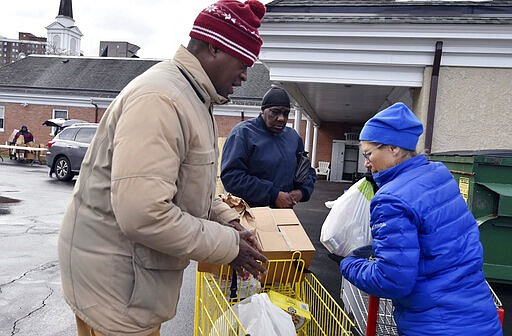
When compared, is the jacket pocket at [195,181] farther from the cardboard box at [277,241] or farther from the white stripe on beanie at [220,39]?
the cardboard box at [277,241]

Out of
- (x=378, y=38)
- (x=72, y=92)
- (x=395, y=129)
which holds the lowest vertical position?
(x=395, y=129)

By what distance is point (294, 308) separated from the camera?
232 cm

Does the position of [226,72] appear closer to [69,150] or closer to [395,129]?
[395,129]

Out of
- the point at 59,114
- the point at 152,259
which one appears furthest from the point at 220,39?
the point at 59,114

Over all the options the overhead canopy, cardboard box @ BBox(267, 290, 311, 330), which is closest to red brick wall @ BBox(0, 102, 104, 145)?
the overhead canopy

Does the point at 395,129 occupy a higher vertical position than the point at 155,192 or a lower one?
higher

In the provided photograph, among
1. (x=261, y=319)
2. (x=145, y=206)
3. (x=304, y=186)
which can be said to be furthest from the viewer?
(x=304, y=186)

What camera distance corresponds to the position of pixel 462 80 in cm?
639

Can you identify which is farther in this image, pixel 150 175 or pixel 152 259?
pixel 152 259

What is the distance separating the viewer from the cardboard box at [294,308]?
229cm

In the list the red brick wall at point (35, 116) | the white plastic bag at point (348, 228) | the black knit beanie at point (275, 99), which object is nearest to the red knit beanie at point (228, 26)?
the white plastic bag at point (348, 228)

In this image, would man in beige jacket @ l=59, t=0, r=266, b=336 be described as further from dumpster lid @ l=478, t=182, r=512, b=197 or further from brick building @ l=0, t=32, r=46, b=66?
brick building @ l=0, t=32, r=46, b=66

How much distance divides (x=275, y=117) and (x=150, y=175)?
2.14 metres

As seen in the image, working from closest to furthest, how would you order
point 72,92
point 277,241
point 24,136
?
point 277,241 < point 24,136 < point 72,92
